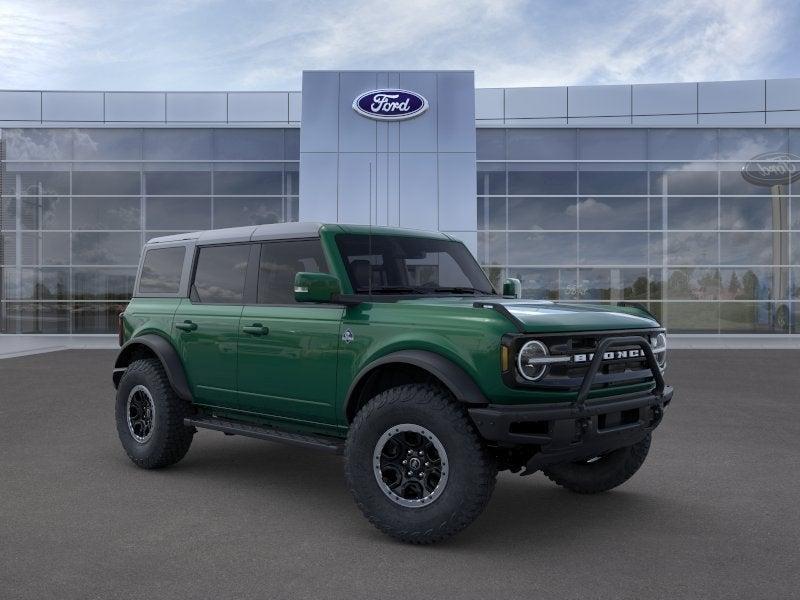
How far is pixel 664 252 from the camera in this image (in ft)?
95.7

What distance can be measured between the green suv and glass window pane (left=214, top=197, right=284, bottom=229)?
2274 centimetres

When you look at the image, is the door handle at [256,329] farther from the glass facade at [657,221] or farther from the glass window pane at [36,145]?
the glass window pane at [36,145]

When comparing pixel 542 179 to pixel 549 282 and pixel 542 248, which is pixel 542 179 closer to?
pixel 542 248

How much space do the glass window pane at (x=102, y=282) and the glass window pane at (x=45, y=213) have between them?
2009 millimetres

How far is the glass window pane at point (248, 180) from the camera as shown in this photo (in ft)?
96.8

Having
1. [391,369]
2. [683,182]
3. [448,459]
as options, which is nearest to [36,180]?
[683,182]

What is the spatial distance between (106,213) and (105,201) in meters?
0.48

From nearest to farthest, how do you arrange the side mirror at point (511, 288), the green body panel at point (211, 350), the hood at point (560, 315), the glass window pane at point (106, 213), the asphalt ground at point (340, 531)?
the asphalt ground at point (340, 531) → the hood at point (560, 315) → the green body panel at point (211, 350) → the side mirror at point (511, 288) → the glass window pane at point (106, 213)

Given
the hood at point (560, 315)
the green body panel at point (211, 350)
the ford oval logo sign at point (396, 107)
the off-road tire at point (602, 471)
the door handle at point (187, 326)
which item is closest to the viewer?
the hood at point (560, 315)

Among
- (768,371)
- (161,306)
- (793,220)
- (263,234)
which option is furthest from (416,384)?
(793,220)

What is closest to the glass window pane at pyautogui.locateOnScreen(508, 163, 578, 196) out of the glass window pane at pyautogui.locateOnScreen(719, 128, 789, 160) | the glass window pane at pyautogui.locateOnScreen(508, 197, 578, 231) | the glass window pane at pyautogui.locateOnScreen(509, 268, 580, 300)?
the glass window pane at pyautogui.locateOnScreen(508, 197, 578, 231)

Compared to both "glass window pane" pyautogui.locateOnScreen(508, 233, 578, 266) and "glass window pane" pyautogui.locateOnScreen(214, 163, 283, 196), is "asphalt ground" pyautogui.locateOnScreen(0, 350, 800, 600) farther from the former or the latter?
"glass window pane" pyautogui.locateOnScreen(214, 163, 283, 196)

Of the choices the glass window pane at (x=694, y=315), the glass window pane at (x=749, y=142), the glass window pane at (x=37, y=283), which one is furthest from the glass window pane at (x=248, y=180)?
the glass window pane at (x=749, y=142)

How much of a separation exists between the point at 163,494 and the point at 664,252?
26.2 metres
